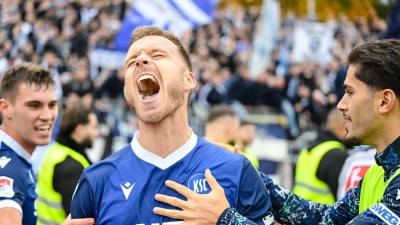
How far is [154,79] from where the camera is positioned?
3.75m

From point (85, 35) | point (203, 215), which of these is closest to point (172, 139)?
point (203, 215)

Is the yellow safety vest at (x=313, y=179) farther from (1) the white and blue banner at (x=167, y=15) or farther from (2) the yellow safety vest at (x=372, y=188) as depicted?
(1) the white and blue banner at (x=167, y=15)

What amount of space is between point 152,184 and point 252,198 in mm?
545

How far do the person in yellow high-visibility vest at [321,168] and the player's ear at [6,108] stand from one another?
3517mm

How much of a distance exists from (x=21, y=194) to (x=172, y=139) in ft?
5.07

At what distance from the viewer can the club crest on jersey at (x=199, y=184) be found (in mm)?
3596

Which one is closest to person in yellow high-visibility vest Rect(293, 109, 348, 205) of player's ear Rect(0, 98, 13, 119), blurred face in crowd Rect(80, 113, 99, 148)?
blurred face in crowd Rect(80, 113, 99, 148)

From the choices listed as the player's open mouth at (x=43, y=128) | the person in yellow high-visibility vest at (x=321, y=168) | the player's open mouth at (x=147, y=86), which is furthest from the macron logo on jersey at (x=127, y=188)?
the person in yellow high-visibility vest at (x=321, y=168)

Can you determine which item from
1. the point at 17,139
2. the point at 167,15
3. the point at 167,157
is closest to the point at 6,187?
the point at 17,139

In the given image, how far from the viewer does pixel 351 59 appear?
13.0 ft

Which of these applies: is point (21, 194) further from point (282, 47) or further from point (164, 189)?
point (282, 47)

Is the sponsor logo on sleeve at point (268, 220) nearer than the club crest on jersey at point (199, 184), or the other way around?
the club crest on jersey at point (199, 184)

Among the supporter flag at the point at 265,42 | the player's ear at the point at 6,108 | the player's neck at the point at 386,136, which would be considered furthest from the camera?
the supporter flag at the point at 265,42

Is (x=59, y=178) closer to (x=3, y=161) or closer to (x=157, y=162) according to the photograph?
(x=3, y=161)
